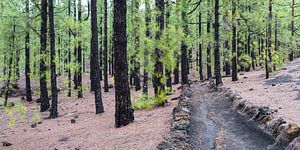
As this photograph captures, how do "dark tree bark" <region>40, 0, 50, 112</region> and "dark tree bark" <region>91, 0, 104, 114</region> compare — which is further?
"dark tree bark" <region>40, 0, 50, 112</region>

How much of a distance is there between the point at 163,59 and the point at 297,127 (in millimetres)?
7453

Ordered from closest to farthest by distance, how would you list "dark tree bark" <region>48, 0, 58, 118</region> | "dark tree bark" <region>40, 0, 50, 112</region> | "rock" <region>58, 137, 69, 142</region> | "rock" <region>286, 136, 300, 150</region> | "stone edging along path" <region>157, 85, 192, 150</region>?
"rock" <region>286, 136, 300, 150</region>
"stone edging along path" <region>157, 85, 192, 150</region>
"rock" <region>58, 137, 69, 142</region>
"dark tree bark" <region>48, 0, 58, 118</region>
"dark tree bark" <region>40, 0, 50, 112</region>

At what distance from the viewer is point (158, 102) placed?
15148 millimetres

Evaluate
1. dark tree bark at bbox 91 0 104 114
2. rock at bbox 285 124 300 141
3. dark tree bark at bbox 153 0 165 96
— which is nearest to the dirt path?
rock at bbox 285 124 300 141

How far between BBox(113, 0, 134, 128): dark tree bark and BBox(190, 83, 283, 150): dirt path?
2600 millimetres

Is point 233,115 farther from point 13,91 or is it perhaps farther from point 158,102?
point 13,91

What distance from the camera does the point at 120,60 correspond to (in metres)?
11.3

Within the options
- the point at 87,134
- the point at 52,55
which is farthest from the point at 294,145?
the point at 52,55

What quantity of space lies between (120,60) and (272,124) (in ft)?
18.1

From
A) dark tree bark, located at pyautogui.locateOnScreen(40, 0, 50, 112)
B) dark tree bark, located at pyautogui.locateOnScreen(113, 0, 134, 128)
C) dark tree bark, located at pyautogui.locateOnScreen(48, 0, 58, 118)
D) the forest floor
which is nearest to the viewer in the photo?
the forest floor

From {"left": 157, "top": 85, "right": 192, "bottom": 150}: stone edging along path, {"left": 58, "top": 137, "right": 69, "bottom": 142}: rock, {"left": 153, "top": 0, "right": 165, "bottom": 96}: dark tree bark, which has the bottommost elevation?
{"left": 58, "top": 137, "right": 69, "bottom": 142}: rock

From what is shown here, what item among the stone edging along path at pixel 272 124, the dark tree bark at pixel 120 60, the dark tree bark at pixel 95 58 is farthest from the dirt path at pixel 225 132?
the dark tree bark at pixel 95 58

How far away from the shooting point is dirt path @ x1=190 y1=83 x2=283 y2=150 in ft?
29.0

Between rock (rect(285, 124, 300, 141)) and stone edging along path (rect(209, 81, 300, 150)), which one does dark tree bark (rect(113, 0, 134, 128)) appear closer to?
stone edging along path (rect(209, 81, 300, 150))
